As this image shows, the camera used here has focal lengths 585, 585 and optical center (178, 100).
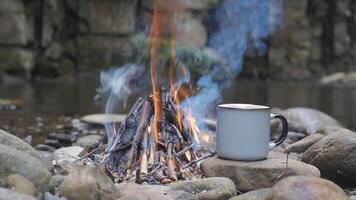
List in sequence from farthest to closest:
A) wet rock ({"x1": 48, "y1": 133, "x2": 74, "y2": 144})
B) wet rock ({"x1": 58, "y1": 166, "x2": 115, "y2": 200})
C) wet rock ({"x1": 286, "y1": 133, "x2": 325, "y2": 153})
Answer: wet rock ({"x1": 48, "y1": 133, "x2": 74, "y2": 144}), wet rock ({"x1": 286, "y1": 133, "x2": 325, "y2": 153}), wet rock ({"x1": 58, "y1": 166, "x2": 115, "y2": 200})

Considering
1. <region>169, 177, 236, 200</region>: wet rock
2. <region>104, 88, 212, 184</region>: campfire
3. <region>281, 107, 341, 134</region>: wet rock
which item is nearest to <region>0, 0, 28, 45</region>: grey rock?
<region>281, 107, 341, 134</region>: wet rock

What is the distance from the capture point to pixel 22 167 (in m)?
3.11

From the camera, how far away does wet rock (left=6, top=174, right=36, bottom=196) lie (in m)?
2.90

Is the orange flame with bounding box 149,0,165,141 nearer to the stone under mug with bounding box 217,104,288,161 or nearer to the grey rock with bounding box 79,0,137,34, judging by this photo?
the stone under mug with bounding box 217,104,288,161

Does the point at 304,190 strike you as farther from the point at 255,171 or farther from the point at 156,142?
the point at 156,142

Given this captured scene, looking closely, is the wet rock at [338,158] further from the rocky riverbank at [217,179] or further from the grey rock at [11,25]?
the grey rock at [11,25]

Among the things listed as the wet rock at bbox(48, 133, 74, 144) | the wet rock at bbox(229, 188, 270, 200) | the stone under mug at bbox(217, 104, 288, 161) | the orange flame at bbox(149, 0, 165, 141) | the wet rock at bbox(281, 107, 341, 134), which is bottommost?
the wet rock at bbox(48, 133, 74, 144)

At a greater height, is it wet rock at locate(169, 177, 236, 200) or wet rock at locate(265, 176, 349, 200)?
wet rock at locate(265, 176, 349, 200)

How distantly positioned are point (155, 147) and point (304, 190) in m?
1.56

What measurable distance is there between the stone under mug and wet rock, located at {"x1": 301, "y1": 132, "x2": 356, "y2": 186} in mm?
439

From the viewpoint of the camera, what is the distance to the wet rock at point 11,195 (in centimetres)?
265

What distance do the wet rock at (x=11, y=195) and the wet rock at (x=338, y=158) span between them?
1987 mm

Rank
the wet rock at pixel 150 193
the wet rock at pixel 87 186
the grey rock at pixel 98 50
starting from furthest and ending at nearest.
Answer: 1. the grey rock at pixel 98 50
2. the wet rock at pixel 150 193
3. the wet rock at pixel 87 186

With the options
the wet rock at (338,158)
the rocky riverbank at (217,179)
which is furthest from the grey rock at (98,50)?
the wet rock at (338,158)
